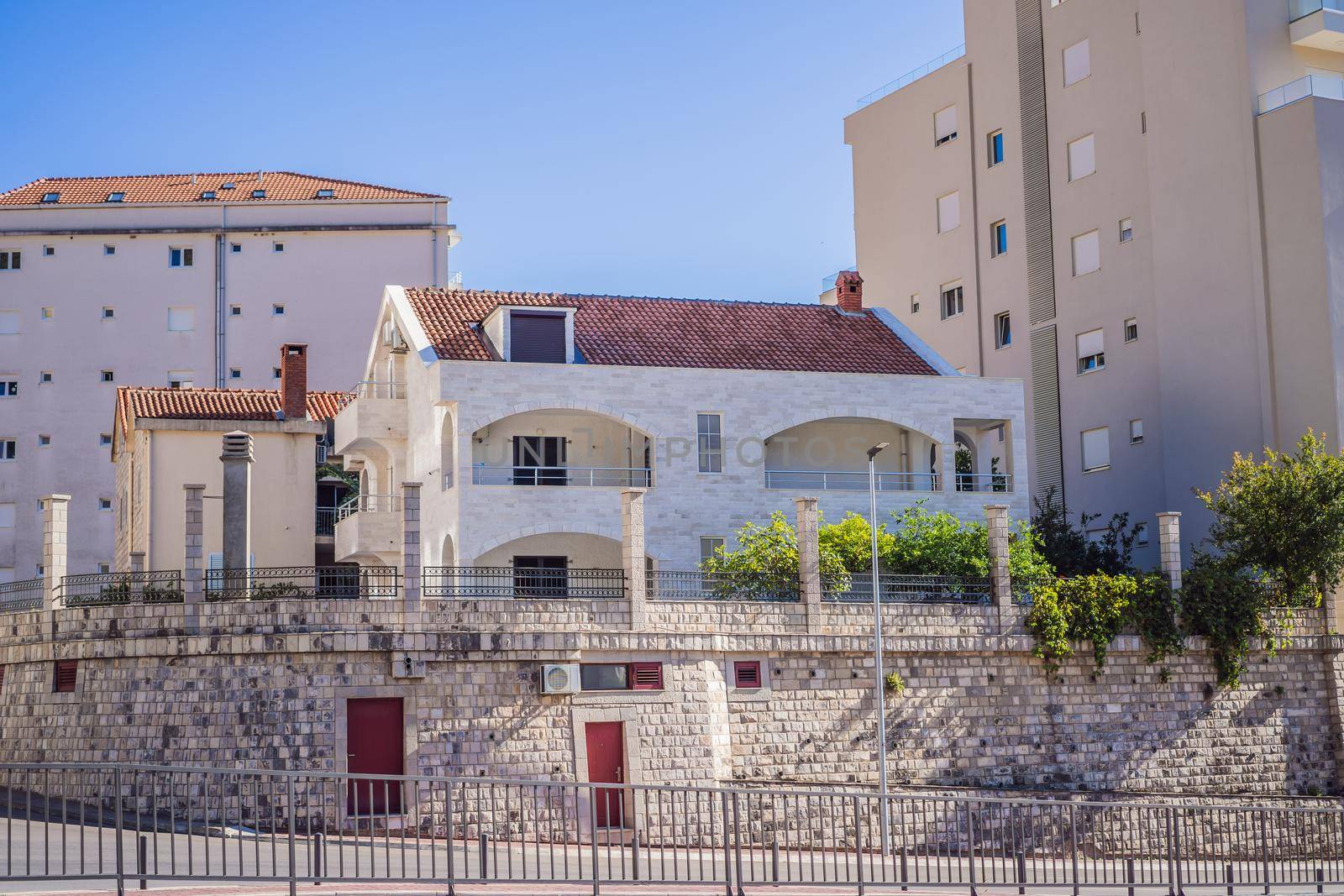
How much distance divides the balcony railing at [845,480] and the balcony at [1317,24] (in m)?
14.3

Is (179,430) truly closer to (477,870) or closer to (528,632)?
(528,632)

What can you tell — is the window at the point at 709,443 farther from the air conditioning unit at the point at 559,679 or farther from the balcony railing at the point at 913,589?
the air conditioning unit at the point at 559,679

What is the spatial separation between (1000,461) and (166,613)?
2049 cm

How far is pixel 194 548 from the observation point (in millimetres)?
24469

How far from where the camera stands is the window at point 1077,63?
140ft

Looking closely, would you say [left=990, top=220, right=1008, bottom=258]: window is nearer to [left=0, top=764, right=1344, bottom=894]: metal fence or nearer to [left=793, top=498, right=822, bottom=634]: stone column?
[left=793, top=498, right=822, bottom=634]: stone column

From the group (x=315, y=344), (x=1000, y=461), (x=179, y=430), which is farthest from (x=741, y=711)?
(x=315, y=344)

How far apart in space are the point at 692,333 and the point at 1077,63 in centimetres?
1429

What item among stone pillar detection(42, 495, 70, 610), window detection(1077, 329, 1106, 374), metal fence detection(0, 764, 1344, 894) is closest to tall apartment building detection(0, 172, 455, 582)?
window detection(1077, 329, 1106, 374)

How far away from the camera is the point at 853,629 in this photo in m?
27.8

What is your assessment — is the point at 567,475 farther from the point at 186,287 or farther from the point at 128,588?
the point at 186,287

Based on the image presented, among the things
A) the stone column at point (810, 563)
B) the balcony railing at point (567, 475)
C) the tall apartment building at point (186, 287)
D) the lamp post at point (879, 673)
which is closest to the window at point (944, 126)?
the tall apartment building at point (186, 287)

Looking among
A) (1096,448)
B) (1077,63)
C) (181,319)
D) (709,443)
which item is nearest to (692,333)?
(709,443)

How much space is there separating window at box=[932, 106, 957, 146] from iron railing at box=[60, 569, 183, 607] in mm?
29152
